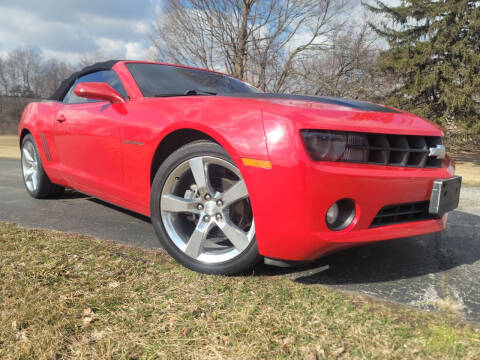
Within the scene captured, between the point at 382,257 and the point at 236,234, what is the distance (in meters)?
1.13

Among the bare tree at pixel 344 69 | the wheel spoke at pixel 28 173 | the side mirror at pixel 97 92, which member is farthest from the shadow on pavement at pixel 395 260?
the bare tree at pixel 344 69

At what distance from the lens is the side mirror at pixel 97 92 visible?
2.49 m

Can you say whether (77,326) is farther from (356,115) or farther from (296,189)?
(356,115)

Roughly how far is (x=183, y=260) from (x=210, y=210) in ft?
1.11

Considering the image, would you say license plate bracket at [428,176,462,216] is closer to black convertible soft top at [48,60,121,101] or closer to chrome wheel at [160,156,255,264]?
chrome wheel at [160,156,255,264]

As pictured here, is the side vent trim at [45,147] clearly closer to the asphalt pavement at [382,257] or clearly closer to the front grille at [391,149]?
the asphalt pavement at [382,257]

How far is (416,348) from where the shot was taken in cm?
136

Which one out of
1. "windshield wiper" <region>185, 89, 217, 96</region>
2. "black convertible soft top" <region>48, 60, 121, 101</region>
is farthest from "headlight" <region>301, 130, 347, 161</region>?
"black convertible soft top" <region>48, 60, 121, 101</region>

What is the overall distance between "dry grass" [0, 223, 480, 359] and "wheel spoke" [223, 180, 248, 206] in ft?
1.40

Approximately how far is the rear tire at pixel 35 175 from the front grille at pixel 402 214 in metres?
3.35

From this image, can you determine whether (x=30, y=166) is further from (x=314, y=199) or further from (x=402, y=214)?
(x=402, y=214)

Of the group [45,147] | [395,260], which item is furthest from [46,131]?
[395,260]

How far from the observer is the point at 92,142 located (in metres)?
2.73

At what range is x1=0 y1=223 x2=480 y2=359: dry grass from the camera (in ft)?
4.35
